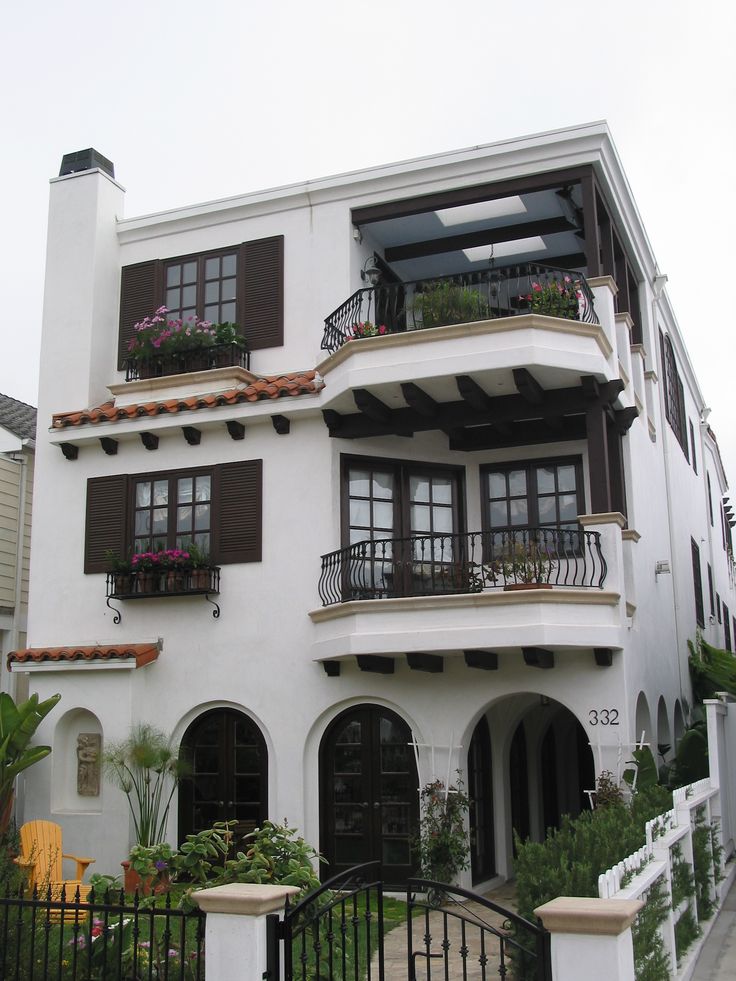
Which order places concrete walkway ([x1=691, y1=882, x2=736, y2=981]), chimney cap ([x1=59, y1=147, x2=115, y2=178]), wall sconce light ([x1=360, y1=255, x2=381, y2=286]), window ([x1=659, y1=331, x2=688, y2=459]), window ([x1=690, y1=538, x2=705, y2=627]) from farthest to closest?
window ([x1=690, y1=538, x2=705, y2=627])
window ([x1=659, y1=331, x2=688, y2=459])
chimney cap ([x1=59, y1=147, x2=115, y2=178])
wall sconce light ([x1=360, y1=255, x2=381, y2=286])
concrete walkway ([x1=691, y1=882, x2=736, y2=981])

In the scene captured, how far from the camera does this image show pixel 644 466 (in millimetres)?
17641

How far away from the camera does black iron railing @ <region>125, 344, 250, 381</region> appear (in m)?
16.9

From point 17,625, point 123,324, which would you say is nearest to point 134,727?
point 17,625

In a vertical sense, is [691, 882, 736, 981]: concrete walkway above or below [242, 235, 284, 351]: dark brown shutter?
below

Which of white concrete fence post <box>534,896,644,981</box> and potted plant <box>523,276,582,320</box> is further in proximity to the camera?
potted plant <box>523,276,582,320</box>

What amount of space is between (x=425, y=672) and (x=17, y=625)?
8778 mm

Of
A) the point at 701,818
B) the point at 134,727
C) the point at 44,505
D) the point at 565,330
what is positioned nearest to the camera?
the point at 701,818

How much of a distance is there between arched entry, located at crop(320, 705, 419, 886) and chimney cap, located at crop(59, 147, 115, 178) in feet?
34.0

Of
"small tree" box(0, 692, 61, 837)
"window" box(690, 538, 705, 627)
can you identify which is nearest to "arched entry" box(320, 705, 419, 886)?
"small tree" box(0, 692, 61, 837)

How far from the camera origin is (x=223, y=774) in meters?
15.6

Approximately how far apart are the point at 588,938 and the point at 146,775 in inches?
404

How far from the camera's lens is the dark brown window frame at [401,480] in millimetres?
15578

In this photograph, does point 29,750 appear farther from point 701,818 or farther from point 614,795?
point 701,818

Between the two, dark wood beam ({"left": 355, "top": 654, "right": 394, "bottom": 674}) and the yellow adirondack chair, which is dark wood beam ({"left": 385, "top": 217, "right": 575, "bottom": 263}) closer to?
dark wood beam ({"left": 355, "top": 654, "right": 394, "bottom": 674})
